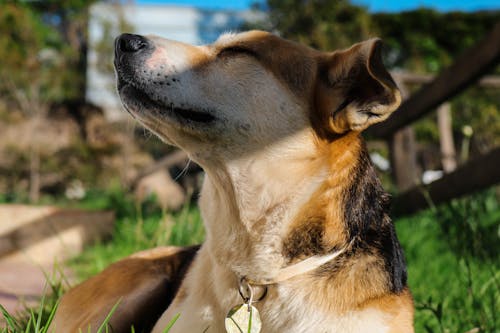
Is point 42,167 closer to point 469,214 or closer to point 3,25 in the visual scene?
point 3,25

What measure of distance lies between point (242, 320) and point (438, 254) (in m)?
2.84

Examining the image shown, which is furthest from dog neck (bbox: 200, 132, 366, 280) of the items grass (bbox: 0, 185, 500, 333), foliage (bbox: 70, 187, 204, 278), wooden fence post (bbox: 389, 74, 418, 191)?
wooden fence post (bbox: 389, 74, 418, 191)

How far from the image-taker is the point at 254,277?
6.97 ft

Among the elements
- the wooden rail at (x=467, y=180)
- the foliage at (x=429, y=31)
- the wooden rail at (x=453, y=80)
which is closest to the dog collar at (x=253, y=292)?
the wooden rail at (x=467, y=180)

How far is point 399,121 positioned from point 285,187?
3.17 meters

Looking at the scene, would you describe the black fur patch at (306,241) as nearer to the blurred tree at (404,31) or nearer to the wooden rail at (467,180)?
the wooden rail at (467,180)

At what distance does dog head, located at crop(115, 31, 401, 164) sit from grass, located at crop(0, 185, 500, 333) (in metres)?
0.87

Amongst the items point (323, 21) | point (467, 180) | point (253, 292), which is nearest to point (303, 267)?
point (253, 292)

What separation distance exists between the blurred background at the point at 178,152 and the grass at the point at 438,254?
2cm

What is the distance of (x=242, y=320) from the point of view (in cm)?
200

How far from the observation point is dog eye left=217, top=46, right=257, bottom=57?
2404 millimetres

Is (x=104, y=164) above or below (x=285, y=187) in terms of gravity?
below

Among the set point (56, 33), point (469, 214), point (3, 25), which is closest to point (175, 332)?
point (469, 214)

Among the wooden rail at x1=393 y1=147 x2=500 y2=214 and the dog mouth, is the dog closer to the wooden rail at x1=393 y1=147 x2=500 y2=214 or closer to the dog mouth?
the dog mouth
